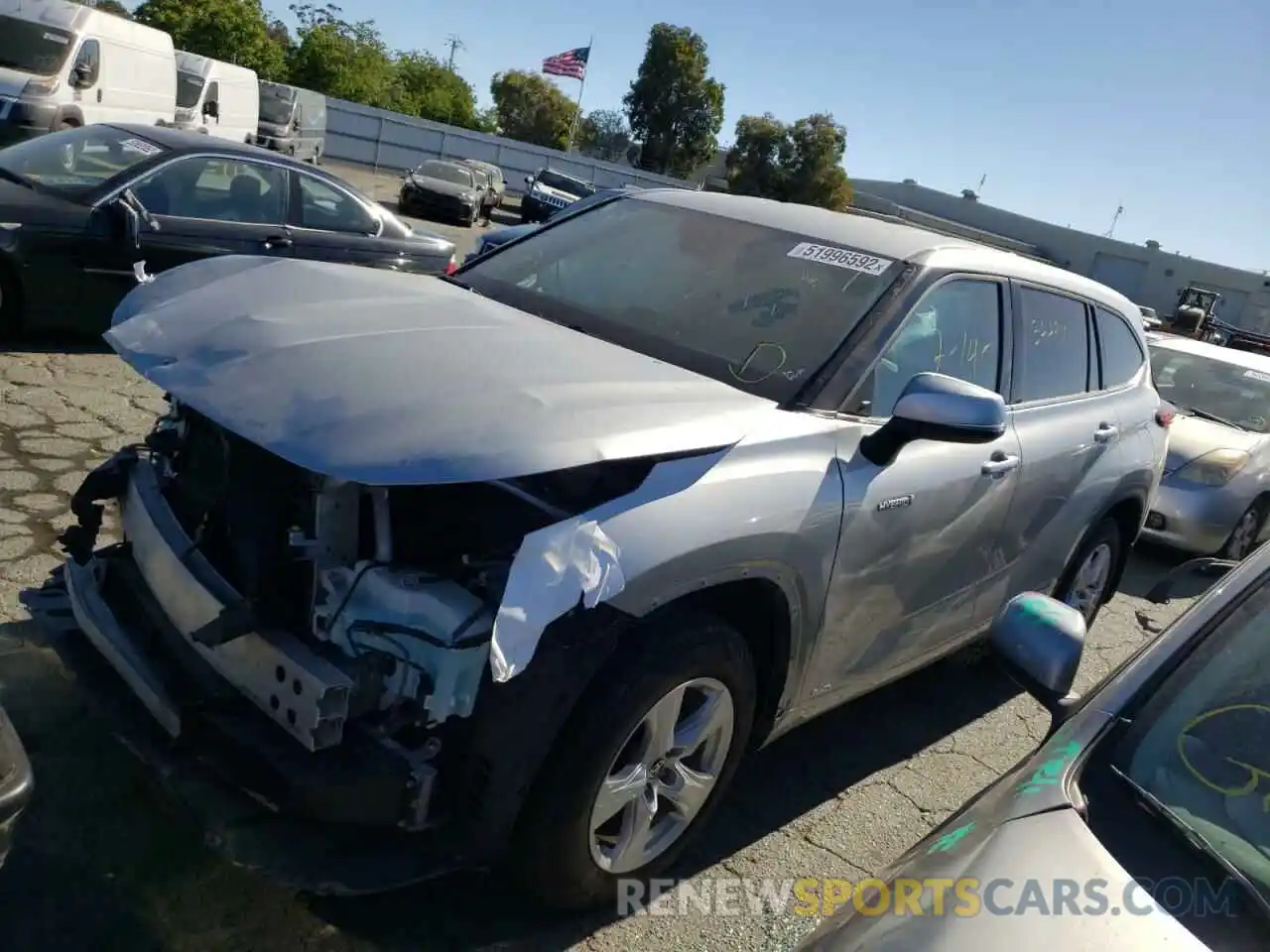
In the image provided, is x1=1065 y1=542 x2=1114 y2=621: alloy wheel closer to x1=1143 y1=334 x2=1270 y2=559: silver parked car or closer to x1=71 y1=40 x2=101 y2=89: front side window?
x1=1143 y1=334 x2=1270 y2=559: silver parked car

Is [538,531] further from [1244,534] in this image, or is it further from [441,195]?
[441,195]

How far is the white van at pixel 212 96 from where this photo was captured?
57.5ft

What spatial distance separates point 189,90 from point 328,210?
12441 millimetres

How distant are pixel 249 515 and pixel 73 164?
5.53m

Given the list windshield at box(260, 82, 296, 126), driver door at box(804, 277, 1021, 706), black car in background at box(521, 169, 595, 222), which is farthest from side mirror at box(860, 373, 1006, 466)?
windshield at box(260, 82, 296, 126)

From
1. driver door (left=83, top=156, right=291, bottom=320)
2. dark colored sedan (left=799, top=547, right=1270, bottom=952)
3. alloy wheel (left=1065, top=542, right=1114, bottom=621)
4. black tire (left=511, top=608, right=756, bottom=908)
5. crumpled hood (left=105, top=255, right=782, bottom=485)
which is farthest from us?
driver door (left=83, top=156, right=291, bottom=320)

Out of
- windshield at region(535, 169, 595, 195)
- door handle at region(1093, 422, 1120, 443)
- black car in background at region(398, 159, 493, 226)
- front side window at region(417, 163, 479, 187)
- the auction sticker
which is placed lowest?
black car in background at region(398, 159, 493, 226)

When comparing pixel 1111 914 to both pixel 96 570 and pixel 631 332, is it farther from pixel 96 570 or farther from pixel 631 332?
pixel 96 570

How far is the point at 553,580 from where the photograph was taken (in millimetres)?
2100

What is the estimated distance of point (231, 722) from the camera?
2.31 metres

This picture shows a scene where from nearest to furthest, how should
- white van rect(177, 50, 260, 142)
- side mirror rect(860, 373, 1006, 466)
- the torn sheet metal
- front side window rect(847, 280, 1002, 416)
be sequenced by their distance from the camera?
the torn sheet metal
side mirror rect(860, 373, 1006, 466)
front side window rect(847, 280, 1002, 416)
white van rect(177, 50, 260, 142)

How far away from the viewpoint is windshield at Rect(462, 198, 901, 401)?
10.2 ft

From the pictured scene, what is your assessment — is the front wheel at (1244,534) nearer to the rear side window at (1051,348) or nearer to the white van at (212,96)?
the rear side window at (1051,348)

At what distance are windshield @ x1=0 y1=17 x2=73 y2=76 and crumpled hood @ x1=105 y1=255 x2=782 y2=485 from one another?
43.3 ft
